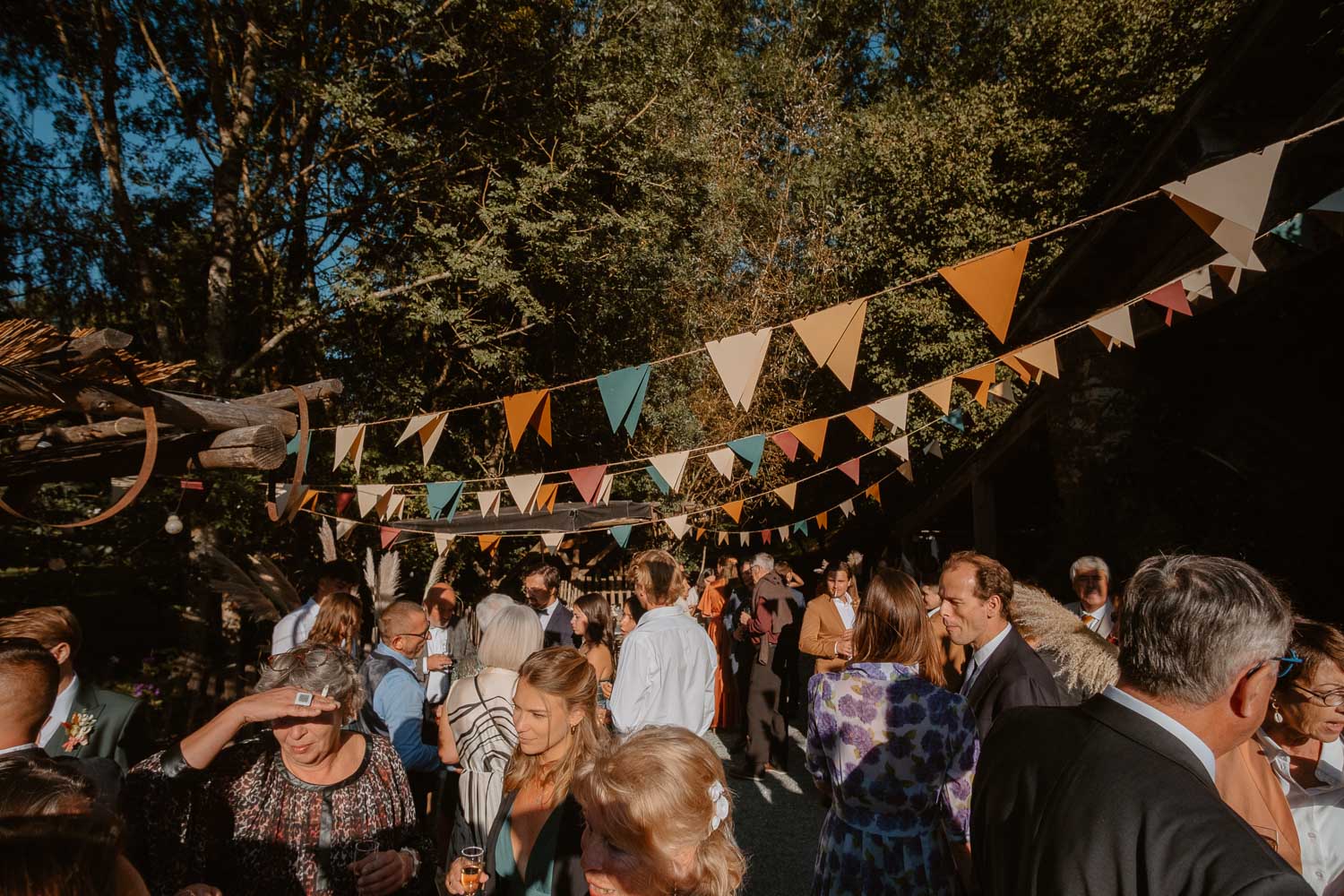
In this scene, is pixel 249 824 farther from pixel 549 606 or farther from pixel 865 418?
pixel 865 418

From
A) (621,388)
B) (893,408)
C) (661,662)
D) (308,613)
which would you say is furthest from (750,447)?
(308,613)

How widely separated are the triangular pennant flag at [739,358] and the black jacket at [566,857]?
225cm

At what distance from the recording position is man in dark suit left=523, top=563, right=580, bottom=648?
18.7 feet

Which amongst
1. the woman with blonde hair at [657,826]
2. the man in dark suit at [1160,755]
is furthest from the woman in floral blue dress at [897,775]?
the woman with blonde hair at [657,826]

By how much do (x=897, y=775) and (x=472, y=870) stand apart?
4.67ft

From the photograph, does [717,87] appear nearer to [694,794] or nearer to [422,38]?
[422,38]

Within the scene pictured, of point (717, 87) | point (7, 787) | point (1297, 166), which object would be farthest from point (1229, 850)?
point (717, 87)

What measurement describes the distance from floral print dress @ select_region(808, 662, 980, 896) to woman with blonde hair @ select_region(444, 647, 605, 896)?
92 cm

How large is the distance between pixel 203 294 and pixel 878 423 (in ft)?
46.0

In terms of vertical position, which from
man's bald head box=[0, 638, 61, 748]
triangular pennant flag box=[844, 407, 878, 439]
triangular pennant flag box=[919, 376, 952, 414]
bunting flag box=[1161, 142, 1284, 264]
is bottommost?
man's bald head box=[0, 638, 61, 748]

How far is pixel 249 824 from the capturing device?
6.97ft

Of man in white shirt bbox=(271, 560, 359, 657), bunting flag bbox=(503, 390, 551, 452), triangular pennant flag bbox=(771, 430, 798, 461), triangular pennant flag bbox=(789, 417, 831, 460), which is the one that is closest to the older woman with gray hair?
man in white shirt bbox=(271, 560, 359, 657)

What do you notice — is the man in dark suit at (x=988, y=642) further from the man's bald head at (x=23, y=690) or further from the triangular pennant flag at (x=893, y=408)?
the man's bald head at (x=23, y=690)

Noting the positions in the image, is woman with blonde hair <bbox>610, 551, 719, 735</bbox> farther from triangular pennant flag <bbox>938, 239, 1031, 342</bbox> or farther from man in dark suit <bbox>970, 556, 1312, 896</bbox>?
man in dark suit <bbox>970, 556, 1312, 896</bbox>
